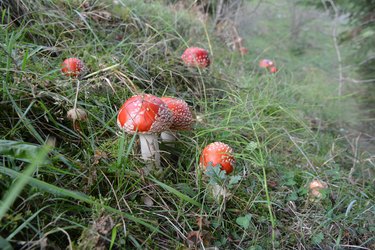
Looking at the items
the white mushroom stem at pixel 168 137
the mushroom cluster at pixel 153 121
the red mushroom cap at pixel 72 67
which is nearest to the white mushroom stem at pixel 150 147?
the mushroom cluster at pixel 153 121

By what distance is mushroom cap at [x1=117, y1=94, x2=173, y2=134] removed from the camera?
5.08 feet

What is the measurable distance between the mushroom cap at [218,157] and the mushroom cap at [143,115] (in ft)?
1.04

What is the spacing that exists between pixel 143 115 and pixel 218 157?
49cm

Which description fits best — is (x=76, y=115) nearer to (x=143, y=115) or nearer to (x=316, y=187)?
(x=143, y=115)

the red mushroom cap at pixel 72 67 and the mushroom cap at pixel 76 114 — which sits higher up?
the red mushroom cap at pixel 72 67

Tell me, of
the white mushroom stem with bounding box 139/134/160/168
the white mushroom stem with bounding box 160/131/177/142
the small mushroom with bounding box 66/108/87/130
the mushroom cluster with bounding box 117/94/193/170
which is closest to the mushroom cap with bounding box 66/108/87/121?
the small mushroom with bounding box 66/108/87/130

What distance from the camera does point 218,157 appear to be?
1.68 metres

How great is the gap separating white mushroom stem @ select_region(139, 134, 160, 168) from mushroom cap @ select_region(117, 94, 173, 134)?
155 millimetres

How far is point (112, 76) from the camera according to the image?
220cm

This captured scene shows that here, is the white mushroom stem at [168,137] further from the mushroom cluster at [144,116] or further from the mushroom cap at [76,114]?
the mushroom cap at [76,114]

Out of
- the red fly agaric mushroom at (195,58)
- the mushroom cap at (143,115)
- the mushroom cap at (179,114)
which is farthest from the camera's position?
the red fly agaric mushroom at (195,58)

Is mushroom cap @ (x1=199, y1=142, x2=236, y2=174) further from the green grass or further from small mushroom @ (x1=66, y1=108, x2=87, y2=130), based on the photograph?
small mushroom @ (x1=66, y1=108, x2=87, y2=130)

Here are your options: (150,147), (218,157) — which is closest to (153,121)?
(150,147)

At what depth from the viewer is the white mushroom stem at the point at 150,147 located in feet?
5.68
